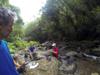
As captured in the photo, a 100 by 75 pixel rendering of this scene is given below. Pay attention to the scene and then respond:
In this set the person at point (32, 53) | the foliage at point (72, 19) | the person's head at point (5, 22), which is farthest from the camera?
the foliage at point (72, 19)

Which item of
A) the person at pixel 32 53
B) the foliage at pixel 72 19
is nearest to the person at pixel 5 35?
the person at pixel 32 53

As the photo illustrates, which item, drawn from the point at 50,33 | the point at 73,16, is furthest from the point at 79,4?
the point at 50,33

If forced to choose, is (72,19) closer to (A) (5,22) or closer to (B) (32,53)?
(B) (32,53)

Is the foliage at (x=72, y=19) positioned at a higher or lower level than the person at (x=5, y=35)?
lower

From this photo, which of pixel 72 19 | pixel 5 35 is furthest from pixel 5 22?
pixel 72 19

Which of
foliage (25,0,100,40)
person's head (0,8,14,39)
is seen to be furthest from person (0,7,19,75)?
foliage (25,0,100,40)

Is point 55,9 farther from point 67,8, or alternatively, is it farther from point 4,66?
point 4,66

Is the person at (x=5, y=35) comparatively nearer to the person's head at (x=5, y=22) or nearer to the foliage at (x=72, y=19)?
the person's head at (x=5, y=22)

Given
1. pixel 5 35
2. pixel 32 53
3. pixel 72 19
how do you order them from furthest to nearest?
pixel 72 19, pixel 32 53, pixel 5 35

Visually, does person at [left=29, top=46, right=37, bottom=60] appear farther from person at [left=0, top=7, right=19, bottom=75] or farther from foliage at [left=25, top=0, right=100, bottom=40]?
foliage at [left=25, top=0, right=100, bottom=40]

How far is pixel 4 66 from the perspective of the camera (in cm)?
208

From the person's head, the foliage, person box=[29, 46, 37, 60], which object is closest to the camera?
the person's head

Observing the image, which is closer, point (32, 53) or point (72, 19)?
point (32, 53)

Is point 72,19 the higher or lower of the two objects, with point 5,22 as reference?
lower
